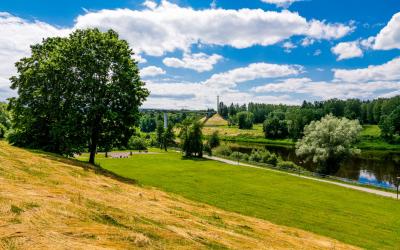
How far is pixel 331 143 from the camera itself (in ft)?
193

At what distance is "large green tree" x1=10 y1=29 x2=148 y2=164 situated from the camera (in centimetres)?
2947

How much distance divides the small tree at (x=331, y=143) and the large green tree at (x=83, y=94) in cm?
4042

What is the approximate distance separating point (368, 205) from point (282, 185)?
11291mm

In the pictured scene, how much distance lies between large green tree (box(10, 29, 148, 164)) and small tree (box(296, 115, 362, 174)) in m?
40.4

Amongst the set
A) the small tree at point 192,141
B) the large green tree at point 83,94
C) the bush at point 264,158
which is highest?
the large green tree at point 83,94

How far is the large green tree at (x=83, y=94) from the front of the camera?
96.7 feet

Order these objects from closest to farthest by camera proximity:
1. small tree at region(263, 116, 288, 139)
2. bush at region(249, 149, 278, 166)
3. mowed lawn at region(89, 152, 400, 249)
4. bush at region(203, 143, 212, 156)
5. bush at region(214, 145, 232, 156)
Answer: mowed lawn at region(89, 152, 400, 249), bush at region(249, 149, 278, 166), bush at region(203, 143, 212, 156), bush at region(214, 145, 232, 156), small tree at region(263, 116, 288, 139)

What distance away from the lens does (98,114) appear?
29.7 m

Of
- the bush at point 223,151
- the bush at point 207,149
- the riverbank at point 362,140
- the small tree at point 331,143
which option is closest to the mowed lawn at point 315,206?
the small tree at point 331,143

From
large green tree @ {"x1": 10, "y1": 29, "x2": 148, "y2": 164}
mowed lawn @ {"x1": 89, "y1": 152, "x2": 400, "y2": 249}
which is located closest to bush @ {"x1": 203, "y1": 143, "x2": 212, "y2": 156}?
mowed lawn @ {"x1": 89, "y1": 152, "x2": 400, "y2": 249}

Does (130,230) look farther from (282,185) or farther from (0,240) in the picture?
(282,185)

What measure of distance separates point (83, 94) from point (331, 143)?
46.5 m

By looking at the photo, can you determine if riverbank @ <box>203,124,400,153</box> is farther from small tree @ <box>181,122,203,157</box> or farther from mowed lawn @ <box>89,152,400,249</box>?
mowed lawn @ <box>89,152,400,249</box>

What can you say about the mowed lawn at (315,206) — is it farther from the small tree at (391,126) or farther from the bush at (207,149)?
the small tree at (391,126)
